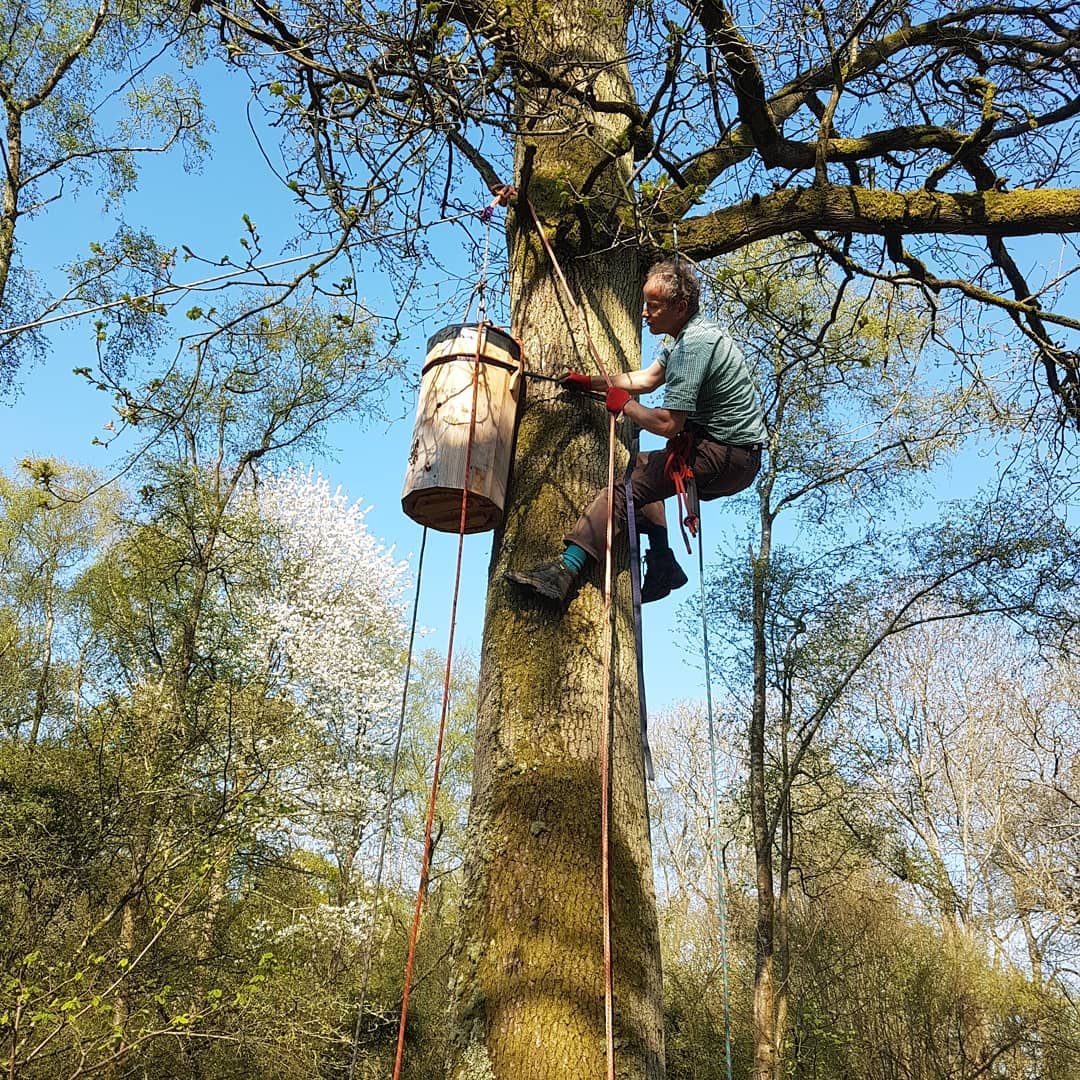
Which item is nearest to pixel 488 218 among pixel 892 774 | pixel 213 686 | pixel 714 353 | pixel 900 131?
pixel 714 353

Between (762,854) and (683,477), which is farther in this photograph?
(762,854)

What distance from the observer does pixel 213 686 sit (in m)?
11.0

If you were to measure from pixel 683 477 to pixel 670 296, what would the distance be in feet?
2.06

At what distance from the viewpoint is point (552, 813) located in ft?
7.52

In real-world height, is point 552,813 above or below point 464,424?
below

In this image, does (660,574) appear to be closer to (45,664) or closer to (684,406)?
(684,406)

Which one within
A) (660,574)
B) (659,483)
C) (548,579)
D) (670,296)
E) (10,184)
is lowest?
(548,579)

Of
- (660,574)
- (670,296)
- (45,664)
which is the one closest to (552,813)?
(660,574)

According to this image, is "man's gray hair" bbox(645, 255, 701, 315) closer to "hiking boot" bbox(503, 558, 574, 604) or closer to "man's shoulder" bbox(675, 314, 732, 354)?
"man's shoulder" bbox(675, 314, 732, 354)

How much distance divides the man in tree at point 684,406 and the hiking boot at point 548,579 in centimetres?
21

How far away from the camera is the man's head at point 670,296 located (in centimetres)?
313

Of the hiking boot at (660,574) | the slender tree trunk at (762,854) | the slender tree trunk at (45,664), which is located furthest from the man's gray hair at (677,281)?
the slender tree trunk at (45,664)

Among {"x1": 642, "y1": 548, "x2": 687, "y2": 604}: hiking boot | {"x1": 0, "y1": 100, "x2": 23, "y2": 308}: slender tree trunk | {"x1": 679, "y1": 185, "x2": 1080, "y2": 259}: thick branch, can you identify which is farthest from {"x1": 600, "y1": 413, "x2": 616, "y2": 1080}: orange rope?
{"x1": 0, "y1": 100, "x2": 23, "y2": 308}: slender tree trunk

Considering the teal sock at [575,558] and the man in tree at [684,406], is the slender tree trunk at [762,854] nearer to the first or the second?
the man in tree at [684,406]
